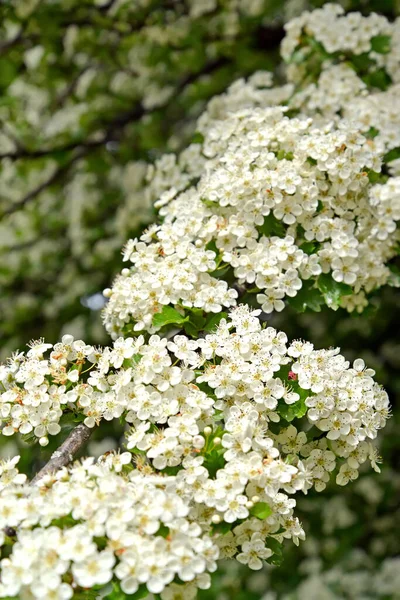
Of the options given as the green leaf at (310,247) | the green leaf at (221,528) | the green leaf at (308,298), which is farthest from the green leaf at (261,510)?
the green leaf at (310,247)

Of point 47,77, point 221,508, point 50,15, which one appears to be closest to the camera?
point 221,508

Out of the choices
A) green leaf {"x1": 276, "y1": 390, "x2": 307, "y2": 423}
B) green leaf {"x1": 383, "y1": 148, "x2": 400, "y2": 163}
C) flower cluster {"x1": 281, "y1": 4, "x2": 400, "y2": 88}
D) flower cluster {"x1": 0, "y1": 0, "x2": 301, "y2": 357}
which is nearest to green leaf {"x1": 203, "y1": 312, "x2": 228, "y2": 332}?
green leaf {"x1": 276, "y1": 390, "x2": 307, "y2": 423}

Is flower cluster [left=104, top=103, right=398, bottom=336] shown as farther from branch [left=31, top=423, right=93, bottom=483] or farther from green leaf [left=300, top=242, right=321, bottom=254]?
branch [left=31, top=423, right=93, bottom=483]

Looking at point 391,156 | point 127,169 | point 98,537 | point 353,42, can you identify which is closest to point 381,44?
point 353,42

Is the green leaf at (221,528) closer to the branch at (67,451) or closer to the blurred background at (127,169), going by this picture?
the branch at (67,451)

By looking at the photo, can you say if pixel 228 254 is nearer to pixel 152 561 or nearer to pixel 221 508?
pixel 221 508

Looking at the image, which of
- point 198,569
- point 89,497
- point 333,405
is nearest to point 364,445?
point 333,405
